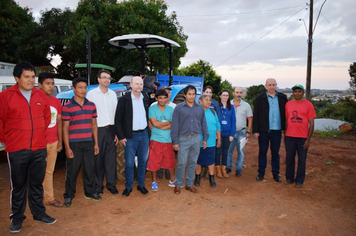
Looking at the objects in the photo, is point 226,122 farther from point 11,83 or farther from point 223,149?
point 11,83

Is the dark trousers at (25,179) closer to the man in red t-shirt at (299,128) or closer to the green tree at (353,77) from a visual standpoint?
the man in red t-shirt at (299,128)

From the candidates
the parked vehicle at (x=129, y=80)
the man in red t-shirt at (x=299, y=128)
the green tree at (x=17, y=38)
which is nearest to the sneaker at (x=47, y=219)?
the parked vehicle at (x=129, y=80)

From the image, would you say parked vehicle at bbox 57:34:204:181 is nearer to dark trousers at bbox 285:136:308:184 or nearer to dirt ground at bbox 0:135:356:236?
dirt ground at bbox 0:135:356:236

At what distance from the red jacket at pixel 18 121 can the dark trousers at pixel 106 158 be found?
1.20m

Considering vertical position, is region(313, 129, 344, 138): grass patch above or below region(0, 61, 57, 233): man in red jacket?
below

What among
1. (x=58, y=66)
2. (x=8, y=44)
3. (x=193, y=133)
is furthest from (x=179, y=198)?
(x=8, y=44)

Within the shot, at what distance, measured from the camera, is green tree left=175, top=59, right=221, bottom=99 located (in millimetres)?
24125

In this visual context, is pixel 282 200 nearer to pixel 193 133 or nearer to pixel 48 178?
pixel 193 133

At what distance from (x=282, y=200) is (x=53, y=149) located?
150 inches

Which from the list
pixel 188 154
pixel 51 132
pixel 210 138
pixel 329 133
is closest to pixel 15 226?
pixel 51 132

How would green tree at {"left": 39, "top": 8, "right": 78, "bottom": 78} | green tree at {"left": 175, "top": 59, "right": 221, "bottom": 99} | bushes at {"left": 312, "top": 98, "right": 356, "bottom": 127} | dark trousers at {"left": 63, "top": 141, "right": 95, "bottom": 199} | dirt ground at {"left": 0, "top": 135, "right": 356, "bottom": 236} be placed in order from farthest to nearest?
green tree at {"left": 175, "top": 59, "right": 221, "bottom": 99} → green tree at {"left": 39, "top": 8, "right": 78, "bottom": 78} → bushes at {"left": 312, "top": 98, "right": 356, "bottom": 127} → dark trousers at {"left": 63, "top": 141, "right": 95, "bottom": 199} → dirt ground at {"left": 0, "top": 135, "right": 356, "bottom": 236}

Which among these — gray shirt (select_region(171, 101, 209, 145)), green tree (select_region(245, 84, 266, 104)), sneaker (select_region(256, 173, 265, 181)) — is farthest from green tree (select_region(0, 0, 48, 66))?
green tree (select_region(245, 84, 266, 104))

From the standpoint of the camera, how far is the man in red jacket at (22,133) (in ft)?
11.2

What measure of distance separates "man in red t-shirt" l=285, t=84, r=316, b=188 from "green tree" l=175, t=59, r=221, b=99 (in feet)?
60.0
